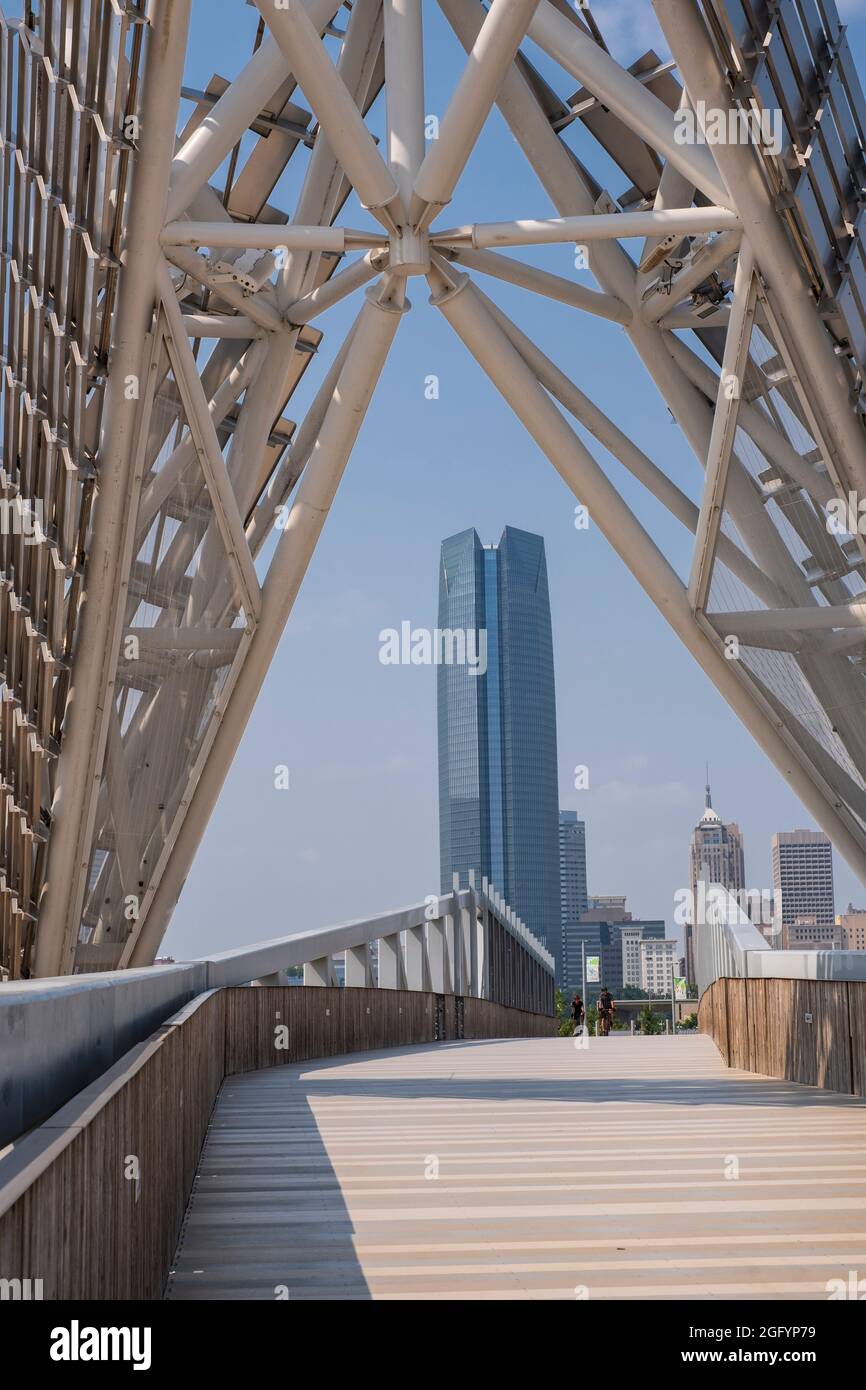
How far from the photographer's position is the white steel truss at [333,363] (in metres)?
14.9

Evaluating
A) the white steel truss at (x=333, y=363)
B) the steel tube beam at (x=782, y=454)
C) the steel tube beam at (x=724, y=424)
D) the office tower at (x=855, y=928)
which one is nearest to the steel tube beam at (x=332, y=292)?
the white steel truss at (x=333, y=363)

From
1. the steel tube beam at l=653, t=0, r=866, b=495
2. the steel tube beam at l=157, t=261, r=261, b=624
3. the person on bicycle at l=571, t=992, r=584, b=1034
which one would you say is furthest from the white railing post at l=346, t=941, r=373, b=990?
the person on bicycle at l=571, t=992, r=584, b=1034

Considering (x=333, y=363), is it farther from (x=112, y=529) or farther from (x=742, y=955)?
(x=742, y=955)

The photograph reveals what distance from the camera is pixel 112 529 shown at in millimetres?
16719

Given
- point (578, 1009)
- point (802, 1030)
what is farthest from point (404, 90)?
point (578, 1009)

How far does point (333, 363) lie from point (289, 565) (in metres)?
2.59

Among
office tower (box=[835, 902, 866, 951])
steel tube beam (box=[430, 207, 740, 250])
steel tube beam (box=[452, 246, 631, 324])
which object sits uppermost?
steel tube beam (box=[452, 246, 631, 324])

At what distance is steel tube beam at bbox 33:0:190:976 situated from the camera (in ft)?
48.1

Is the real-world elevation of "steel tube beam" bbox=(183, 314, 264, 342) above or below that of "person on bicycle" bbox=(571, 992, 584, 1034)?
above

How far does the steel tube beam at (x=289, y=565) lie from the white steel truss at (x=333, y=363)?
0.04m

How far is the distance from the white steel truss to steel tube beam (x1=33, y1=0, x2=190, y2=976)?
0.11 feet

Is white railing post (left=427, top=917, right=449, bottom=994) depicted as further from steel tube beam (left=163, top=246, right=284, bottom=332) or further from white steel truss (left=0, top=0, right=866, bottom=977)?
steel tube beam (left=163, top=246, right=284, bottom=332)
